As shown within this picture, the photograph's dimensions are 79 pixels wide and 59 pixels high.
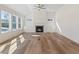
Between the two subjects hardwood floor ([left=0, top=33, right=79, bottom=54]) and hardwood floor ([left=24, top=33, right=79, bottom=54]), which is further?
hardwood floor ([left=24, top=33, right=79, bottom=54])

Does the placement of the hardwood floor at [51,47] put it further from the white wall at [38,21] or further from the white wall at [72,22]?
the white wall at [38,21]

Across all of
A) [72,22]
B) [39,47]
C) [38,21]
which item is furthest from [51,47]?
[38,21]

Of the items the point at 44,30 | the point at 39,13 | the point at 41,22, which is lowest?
the point at 44,30

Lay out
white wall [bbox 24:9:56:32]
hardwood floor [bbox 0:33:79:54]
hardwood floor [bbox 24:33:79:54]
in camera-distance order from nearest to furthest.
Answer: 1. hardwood floor [bbox 0:33:79:54]
2. hardwood floor [bbox 24:33:79:54]
3. white wall [bbox 24:9:56:32]

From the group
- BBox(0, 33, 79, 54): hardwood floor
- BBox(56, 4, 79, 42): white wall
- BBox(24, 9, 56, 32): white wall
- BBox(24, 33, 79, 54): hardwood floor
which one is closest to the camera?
BBox(0, 33, 79, 54): hardwood floor

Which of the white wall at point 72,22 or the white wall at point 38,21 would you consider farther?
the white wall at point 38,21

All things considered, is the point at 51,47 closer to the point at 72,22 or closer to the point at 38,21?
the point at 72,22

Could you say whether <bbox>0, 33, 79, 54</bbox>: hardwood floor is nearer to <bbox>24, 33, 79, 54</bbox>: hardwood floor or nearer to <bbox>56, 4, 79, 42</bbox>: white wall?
<bbox>24, 33, 79, 54</bbox>: hardwood floor

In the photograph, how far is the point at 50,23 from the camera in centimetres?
1222

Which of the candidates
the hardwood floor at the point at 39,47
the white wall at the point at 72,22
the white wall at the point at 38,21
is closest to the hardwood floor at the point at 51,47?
the hardwood floor at the point at 39,47

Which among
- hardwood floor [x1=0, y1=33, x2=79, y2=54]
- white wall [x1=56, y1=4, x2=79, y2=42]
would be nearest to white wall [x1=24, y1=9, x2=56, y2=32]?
white wall [x1=56, y1=4, x2=79, y2=42]
